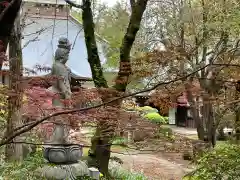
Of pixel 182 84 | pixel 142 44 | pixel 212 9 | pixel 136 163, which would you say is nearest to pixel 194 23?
pixel 212 9

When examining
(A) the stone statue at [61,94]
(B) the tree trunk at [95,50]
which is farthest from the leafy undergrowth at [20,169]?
(B) the tree trunk at [95,50]

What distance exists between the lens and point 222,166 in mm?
4902

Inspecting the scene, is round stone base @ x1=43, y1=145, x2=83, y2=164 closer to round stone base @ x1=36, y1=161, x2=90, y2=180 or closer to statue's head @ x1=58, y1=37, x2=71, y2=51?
round stone base @ x1=36, y1=161, x2=90, y2=180

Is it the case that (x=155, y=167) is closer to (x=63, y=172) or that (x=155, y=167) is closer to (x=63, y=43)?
(x=63, y=172)

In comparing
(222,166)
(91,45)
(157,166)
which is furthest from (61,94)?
(157,166)

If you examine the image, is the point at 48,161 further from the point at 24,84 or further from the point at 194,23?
the point at 194,23

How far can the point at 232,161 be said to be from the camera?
16.1 feet

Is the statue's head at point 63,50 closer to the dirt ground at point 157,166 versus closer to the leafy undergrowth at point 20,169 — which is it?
the leafy undergrowth at point 20,169

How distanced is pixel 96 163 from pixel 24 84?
11.9 ft

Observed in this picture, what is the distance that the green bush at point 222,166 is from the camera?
15.8ft

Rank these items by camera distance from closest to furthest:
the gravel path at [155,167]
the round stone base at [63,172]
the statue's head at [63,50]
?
the statue's head at [63,50], the round stone base at [63,172], the gravel path at [155,167]

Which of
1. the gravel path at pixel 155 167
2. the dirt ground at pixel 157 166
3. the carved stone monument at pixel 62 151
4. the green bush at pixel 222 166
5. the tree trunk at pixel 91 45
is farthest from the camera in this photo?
the gravel path at pixel 155 167

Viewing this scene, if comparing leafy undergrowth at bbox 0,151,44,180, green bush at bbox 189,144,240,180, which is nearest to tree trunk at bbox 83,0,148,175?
leafy undergrowth at bbox 0,151,44,180

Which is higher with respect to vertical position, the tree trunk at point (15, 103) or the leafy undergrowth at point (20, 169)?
the tree trunk at point (15, 103)
